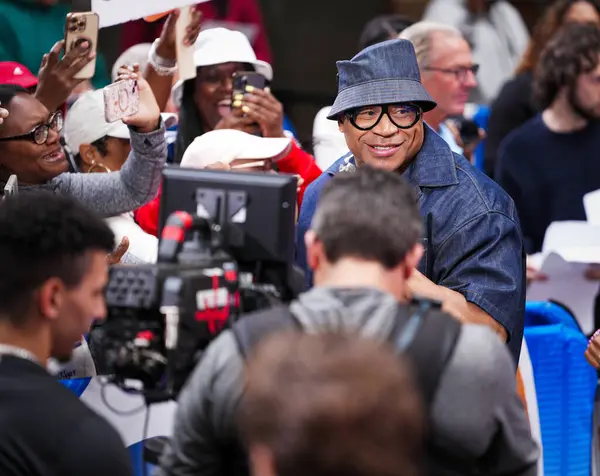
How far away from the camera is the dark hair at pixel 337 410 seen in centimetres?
175

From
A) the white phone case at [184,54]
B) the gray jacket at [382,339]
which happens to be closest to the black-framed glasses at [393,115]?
the white phone case at [184,54]

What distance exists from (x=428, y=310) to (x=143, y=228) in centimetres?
239

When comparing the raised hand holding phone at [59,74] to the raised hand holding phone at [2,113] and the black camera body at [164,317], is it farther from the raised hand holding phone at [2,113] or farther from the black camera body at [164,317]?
the black camera body at [164,317]

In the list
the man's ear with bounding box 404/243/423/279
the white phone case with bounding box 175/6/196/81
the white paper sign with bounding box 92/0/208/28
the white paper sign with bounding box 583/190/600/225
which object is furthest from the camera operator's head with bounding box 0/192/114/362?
the white paper sign with bounding box 583/190/600/225

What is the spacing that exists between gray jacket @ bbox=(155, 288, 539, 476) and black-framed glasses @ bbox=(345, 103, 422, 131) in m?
1.35

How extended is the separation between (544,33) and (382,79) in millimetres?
3558

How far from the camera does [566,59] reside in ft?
19.4

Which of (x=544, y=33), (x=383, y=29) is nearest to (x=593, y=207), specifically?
(x=383, y=29)

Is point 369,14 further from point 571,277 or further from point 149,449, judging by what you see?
point 149,449

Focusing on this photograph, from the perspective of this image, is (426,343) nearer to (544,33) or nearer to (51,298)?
(51,298)

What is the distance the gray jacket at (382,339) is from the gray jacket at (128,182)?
1781mm

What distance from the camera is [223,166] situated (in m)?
4.12

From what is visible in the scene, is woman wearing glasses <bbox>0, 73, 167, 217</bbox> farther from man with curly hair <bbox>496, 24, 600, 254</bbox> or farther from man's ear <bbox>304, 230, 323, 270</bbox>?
man with curly hair <bbox>496, 24, 600, 254</bbox>

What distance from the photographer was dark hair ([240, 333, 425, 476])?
5.75ft
